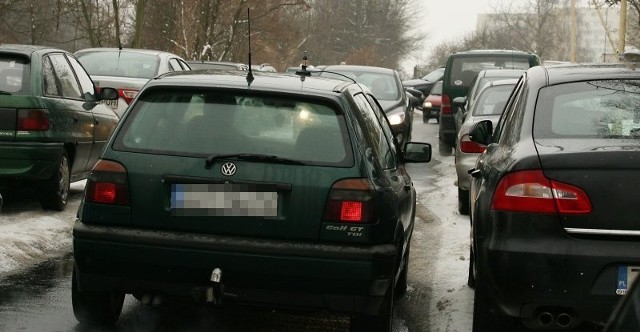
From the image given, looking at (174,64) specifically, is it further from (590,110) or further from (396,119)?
(590,110)

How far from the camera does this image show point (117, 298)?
6273mm

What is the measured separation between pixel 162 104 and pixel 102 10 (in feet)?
111

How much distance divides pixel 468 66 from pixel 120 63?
868 cm

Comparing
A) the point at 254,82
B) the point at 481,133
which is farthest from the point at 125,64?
the point at 254,82

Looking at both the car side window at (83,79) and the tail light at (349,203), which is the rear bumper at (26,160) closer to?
the car side window at (83,79)

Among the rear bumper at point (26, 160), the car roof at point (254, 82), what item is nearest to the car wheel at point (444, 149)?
the rear bumper at point (26, 160)

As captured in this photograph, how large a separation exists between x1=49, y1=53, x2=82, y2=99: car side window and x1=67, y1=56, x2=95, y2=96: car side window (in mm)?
149

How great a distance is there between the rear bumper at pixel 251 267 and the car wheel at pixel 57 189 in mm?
4841

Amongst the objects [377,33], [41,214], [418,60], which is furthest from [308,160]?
[418,60]

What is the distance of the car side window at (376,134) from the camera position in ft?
→ 19.7

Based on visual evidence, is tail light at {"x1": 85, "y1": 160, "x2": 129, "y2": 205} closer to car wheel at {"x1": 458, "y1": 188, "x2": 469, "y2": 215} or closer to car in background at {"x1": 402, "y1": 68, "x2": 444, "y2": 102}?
car wheel at {"x1": 458, "y1": 188, "x2": 469, "y2": 215}

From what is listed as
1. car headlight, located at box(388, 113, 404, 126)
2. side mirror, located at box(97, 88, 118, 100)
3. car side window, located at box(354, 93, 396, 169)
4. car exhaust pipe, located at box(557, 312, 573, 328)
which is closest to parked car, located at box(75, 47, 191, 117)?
car headlight, located at box(388, 113, 404, 126)

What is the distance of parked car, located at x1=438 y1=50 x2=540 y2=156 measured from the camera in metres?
21.6

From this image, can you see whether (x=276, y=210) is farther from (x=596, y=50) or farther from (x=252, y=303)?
(x=596, y=50)
